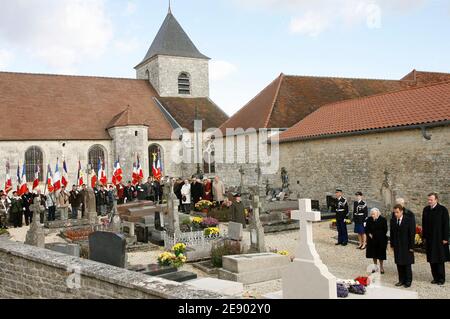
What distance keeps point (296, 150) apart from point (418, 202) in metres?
7.60

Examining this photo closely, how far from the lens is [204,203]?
1802cm

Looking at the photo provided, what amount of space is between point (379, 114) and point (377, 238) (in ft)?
33.9

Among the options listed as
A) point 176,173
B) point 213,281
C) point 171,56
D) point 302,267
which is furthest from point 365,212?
point 171,56

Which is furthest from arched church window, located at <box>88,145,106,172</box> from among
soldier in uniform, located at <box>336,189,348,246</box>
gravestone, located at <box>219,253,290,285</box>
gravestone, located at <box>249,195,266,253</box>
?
gravestone, located at <box>219,253,290,285</box>

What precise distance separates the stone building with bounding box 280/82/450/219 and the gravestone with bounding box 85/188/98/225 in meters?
9.81

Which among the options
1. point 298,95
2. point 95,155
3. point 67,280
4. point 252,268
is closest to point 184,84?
point 95,155

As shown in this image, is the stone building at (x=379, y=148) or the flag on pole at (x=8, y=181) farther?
the flag on pole at (x=8, y=181)

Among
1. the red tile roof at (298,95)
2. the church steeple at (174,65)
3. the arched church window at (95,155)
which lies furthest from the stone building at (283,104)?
the church steeple at (174,65)

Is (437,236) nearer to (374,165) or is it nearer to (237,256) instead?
(237,256)

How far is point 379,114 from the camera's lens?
18.0 meters

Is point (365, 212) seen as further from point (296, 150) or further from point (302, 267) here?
point (296, 150)

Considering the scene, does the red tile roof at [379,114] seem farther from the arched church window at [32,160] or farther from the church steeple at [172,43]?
the church steeple at [172,43]

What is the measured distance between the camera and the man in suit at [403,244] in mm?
7938

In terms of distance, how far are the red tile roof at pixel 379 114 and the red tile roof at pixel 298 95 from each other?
5.19 feet
